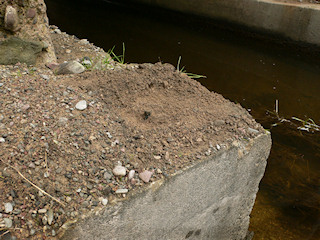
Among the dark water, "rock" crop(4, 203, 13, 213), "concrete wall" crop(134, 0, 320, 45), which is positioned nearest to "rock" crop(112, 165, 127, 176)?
"rock" crop(4, 203, 13, 213)

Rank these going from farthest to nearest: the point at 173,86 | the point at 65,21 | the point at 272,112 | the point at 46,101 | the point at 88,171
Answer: the point at 65,21, the point at 272,112, the point at 173,86, the point at 46,101, the point at 88,171

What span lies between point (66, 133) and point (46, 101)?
26 cm

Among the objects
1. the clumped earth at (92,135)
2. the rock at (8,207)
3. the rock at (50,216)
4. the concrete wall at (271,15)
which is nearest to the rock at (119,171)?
the clumped earth at (92,135)

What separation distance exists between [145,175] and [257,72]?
3805 mm

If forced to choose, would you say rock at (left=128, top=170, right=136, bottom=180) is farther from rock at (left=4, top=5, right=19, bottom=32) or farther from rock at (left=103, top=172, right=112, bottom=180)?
rock at (left=4, top=5, right=19, bottom=32)

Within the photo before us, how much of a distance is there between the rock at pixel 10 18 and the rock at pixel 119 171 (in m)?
1.23

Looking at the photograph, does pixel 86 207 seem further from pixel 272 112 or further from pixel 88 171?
pixel 272 112

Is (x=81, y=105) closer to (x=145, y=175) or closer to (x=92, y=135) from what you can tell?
(x=92, y=135)

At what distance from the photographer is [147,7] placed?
301 inches

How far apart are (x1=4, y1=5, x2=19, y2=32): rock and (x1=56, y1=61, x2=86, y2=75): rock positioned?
0.37m

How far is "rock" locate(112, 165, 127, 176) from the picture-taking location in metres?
1.57

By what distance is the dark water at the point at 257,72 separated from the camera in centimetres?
289

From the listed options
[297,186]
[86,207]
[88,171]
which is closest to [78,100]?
[88,171]

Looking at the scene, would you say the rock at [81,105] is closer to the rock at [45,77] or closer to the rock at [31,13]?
the rock at [45,77]
